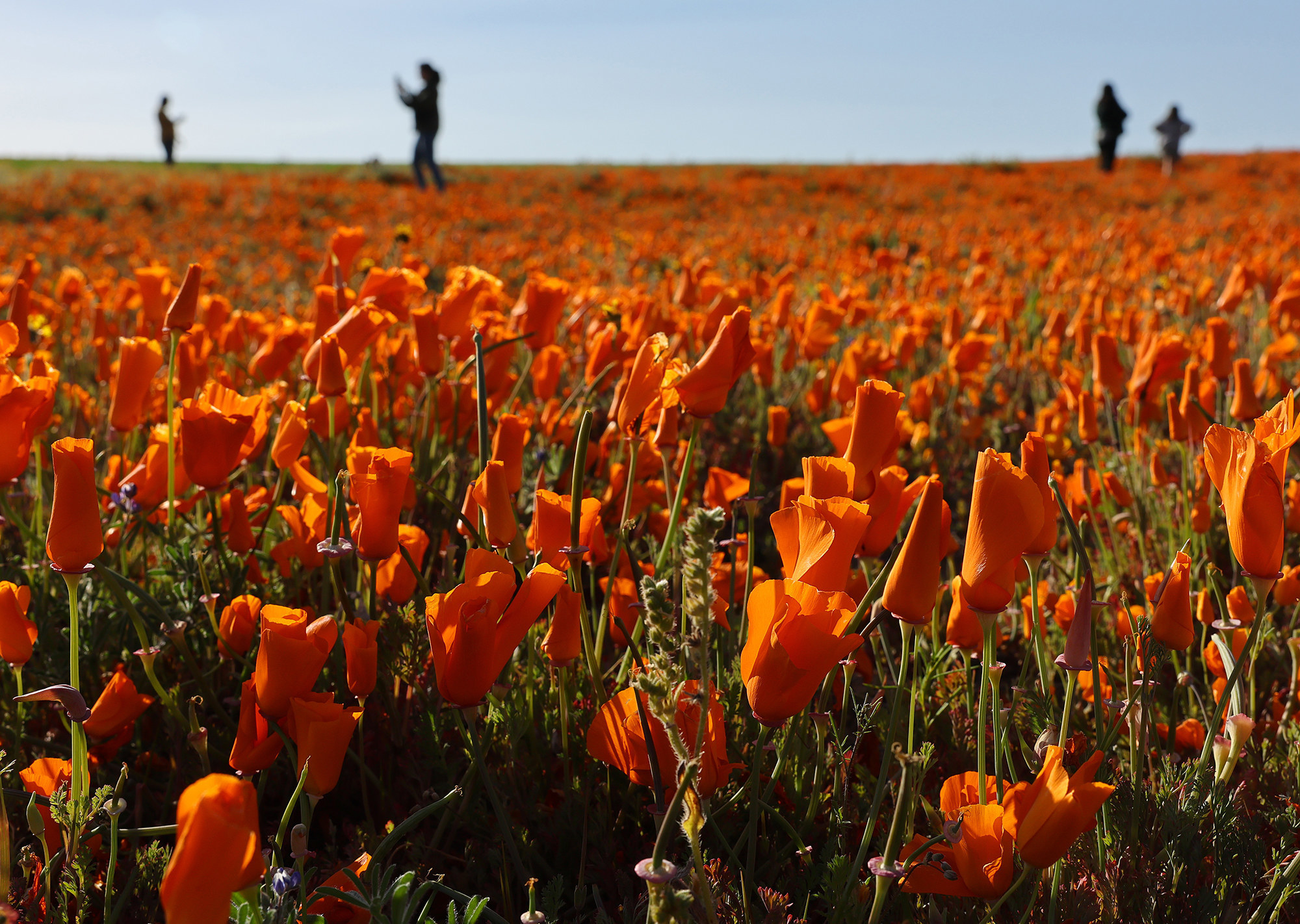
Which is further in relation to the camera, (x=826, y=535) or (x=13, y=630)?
(x=13, y=630)

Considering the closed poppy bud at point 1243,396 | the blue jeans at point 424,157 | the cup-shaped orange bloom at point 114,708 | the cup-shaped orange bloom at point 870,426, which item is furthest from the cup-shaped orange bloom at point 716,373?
the blue jeans at point 424,157

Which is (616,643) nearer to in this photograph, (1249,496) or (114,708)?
(114,708)

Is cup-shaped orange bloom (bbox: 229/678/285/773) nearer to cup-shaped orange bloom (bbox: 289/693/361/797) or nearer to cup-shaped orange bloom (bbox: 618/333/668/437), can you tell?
cup-shaped orange bloom (bbox: 289/693/361/797)

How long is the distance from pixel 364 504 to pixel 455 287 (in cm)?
92

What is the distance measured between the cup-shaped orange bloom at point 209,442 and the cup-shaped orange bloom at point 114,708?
29 cm

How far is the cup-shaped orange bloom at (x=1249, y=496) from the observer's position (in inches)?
34.7

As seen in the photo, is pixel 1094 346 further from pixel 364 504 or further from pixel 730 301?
pixel 364 504

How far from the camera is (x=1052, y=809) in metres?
0.86

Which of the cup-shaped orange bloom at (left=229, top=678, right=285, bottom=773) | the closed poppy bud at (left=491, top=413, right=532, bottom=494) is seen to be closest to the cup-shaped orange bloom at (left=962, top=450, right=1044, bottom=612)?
the closed poppy bud at (left=491, top=413, right=532, bottom=494)

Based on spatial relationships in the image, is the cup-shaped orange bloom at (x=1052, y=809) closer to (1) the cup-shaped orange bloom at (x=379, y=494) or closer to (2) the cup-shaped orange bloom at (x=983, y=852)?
(2) the cup-shaped orange bloom at (x=983, y=852)

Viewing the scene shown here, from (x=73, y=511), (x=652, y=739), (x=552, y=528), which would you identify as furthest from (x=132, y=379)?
(x=652, y=739)

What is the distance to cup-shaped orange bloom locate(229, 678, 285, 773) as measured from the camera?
1022 mm

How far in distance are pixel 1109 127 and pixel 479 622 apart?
2386cm

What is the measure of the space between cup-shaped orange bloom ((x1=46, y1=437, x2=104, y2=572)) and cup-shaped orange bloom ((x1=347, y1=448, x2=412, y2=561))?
26 cm
